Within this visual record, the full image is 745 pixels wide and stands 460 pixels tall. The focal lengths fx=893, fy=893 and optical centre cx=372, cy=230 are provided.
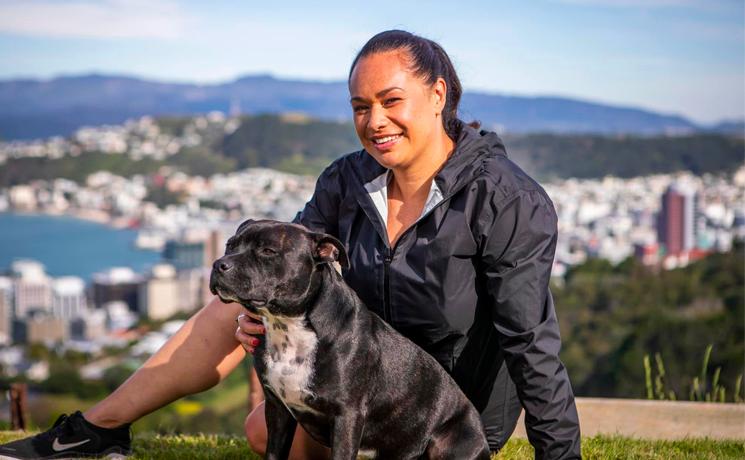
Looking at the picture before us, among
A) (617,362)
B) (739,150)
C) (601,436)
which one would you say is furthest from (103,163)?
(601,436)

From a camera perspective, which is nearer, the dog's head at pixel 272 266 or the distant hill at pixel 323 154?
the dog's head at pixel 272 266

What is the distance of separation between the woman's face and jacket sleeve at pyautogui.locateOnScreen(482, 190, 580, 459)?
43 centimetres

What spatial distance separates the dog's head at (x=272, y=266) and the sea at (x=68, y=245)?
9314 centimetres

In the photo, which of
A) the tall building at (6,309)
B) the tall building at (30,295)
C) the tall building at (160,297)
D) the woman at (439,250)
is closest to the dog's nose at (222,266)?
the woman at (439,250)

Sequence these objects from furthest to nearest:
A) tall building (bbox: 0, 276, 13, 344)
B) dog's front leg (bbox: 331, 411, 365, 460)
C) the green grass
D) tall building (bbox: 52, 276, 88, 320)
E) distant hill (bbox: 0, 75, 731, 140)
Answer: distant hill (bbox: 0, 75, 731, 140) < tall building (bbox: 52, 276, 88, 320) < tall building (bbox: 0, 276, 13, 344) < the green grass < dog's front leg (bbox: 331, 411, 365, 460)

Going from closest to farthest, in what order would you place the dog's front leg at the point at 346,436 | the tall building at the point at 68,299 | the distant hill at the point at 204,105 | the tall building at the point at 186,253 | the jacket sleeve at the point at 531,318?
the dog's front leg at the point at 346,436, the jacket sleeve at the point at 531,318, the tall building at the point at 68,299, the tall building at the point at 186,253, the distant hill at the point at 204,105

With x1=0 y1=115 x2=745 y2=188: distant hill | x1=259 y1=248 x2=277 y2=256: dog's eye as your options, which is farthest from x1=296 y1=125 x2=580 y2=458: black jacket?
x1=0 y1=115 x2=745 y2=188: distant hill

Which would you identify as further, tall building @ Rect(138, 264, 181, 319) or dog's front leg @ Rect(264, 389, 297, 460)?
tall building @ Rect(138, 264, 181, 319)

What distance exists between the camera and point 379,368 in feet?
10.3

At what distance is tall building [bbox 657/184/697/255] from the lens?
58.6 metres

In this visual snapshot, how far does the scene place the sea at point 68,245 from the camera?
9938cm

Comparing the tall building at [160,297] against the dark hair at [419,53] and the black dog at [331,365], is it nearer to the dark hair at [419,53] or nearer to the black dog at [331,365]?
the dark hair at [419,53]

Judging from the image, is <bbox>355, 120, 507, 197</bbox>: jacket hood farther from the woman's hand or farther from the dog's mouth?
the dog's mouth

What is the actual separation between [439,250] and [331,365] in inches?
24.8
